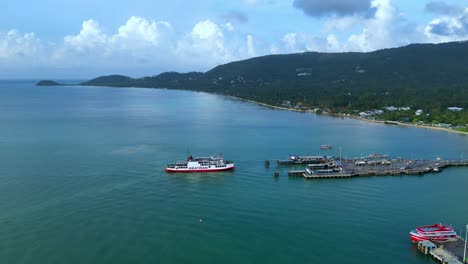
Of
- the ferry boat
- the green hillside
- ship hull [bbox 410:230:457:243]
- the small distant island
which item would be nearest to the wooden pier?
the ferry boat

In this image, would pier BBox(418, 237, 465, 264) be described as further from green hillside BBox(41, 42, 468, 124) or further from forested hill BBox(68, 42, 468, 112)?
forested hill BBox(68, 42, 468, 112)

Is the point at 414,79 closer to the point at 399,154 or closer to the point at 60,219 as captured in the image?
the point at 399,154

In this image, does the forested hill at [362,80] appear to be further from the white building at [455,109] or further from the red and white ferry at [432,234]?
the red and white ferry at [432,234]

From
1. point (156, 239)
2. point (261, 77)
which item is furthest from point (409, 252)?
point (261, 77)

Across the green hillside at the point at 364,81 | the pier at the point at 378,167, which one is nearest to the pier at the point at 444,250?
the pier at the point at 378,167

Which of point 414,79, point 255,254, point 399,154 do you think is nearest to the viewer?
point 255,254
